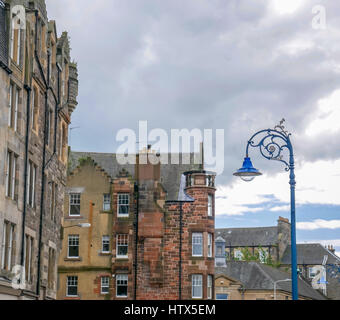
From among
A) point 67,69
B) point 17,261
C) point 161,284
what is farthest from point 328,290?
point 17,261

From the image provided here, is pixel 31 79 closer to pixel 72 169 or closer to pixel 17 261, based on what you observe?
pixel 17 261

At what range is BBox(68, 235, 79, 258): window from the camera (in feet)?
155

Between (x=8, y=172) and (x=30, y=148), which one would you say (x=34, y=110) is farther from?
(x=8, y=172)

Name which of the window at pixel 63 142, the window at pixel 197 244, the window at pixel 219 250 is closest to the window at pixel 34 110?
the window at pixel 63 142

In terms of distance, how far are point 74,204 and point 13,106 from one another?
2433 centimetres

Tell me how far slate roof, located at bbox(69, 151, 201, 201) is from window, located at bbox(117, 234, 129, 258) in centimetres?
483

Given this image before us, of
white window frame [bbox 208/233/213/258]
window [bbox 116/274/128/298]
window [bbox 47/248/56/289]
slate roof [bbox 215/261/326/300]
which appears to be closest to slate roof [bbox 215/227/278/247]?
slate roof [bbox 215/261/326/300]

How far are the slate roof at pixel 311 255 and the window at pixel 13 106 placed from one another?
86585mm

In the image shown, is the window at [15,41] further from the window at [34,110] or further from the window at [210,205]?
the window at [210,205]

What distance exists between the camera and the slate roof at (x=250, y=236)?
114 metres

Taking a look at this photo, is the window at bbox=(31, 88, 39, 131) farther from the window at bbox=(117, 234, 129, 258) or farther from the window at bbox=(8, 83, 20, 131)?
the window at bbox=(117, 234, 129, 258)

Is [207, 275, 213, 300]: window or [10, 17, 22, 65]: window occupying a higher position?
[10, 17, 22, 65]: window

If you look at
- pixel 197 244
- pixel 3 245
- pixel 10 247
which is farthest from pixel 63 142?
pixel 197 244

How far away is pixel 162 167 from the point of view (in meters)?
52.2
